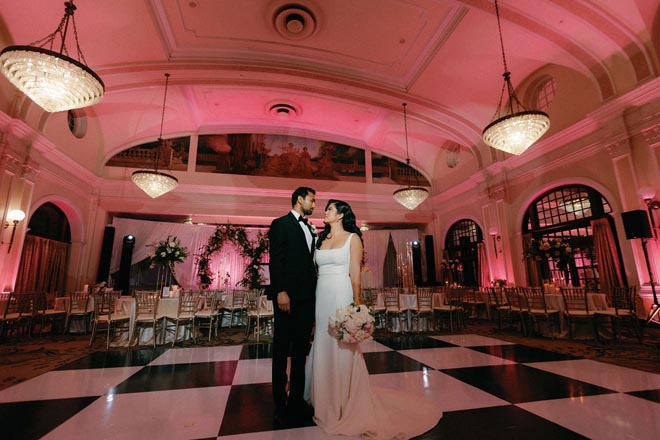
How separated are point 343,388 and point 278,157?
983cm

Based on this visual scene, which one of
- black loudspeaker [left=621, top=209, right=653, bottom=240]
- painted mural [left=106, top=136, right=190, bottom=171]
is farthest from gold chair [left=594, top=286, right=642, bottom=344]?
painted mural [left=106, top=136, right=190, bottom=171]

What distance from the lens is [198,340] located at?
5.21m

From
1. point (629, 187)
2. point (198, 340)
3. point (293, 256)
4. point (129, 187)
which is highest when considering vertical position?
point (129, 187)

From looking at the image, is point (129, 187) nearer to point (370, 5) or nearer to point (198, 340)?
point (198, 340)

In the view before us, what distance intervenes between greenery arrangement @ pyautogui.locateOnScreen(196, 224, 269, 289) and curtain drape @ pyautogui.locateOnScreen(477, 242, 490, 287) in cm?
674

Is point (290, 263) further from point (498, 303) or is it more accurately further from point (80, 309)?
point (80, 309)

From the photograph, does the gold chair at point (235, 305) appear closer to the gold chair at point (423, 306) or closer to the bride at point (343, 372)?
the gold chair at point (423, 306)

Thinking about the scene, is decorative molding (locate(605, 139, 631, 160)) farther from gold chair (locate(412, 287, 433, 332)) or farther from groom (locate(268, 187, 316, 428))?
groom (locate(268, 187, 316, 428))

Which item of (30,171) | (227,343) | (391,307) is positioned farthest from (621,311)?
(30,171)

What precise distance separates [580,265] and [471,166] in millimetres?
4134

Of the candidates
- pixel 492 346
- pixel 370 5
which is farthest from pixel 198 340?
pixel 370 5

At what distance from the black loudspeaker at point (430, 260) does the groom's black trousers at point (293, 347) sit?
997 centimetres

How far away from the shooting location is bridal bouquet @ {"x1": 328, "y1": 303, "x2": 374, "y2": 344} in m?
1.75

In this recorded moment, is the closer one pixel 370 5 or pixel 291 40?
pixel 370 5
